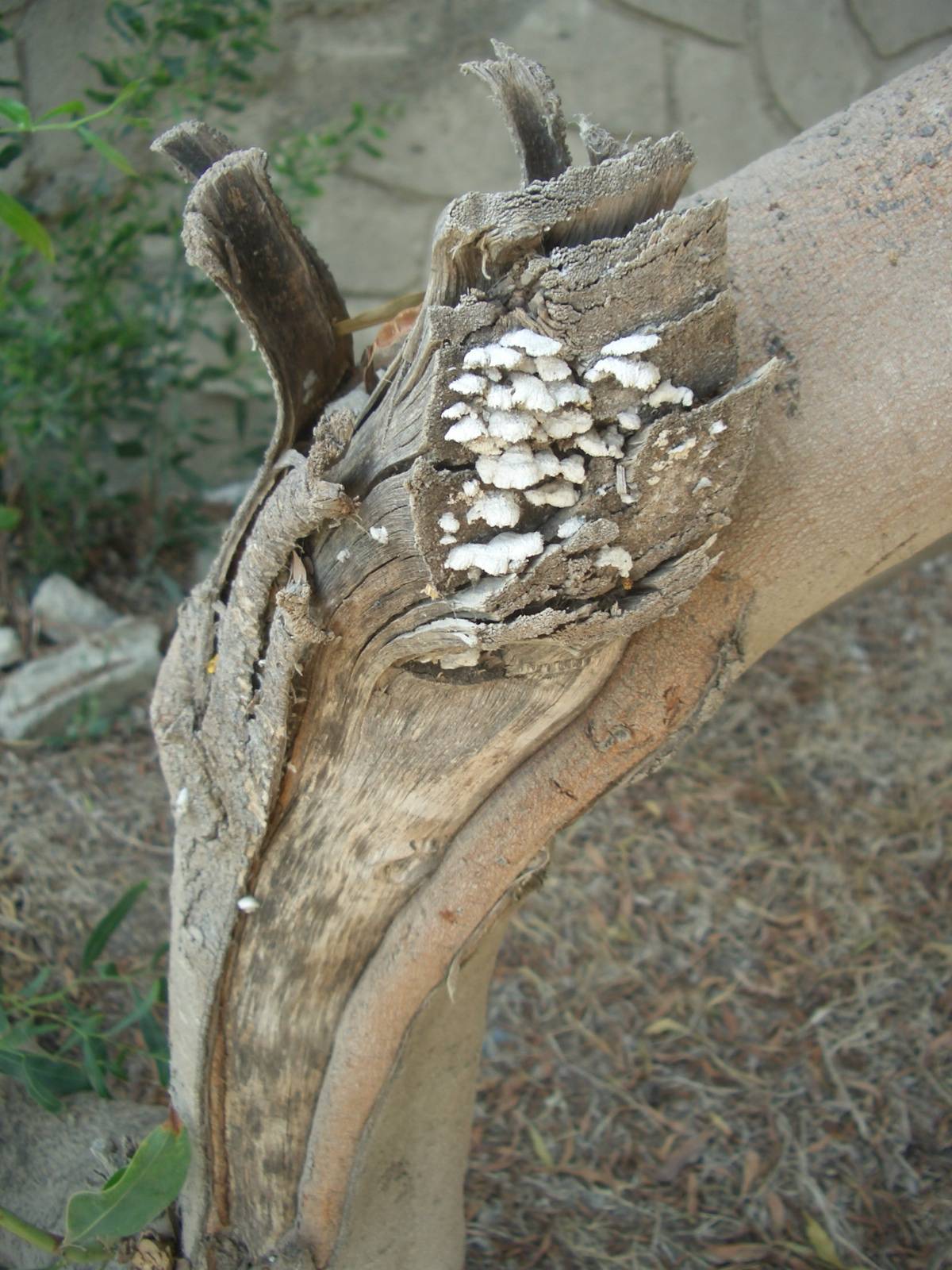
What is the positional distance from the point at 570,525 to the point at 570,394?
87mm

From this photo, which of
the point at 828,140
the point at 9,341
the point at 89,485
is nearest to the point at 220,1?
the point at 9,341

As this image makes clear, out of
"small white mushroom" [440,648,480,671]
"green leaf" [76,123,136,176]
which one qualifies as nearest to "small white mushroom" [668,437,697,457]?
"small white mushroom" [440,648,480,671]

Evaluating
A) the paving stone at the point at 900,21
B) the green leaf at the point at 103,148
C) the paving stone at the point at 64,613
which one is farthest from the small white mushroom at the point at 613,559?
the paving stone at the point at 900,21

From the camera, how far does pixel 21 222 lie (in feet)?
3.22

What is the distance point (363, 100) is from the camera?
278cm

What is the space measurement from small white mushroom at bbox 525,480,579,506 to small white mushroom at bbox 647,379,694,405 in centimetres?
8

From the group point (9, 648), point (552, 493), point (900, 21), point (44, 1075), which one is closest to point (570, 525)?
point (552, 493)

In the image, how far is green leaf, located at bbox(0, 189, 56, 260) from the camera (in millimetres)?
961

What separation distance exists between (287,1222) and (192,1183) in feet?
0.37

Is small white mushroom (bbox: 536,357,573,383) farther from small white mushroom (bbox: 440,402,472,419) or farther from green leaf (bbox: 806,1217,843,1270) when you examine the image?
green leaf (bbox: 806,1217,843,1270)

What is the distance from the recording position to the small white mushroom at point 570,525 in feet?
2.36

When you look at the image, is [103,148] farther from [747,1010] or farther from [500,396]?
[747,1010]

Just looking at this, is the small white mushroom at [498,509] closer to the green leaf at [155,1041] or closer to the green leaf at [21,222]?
the green leaf at [21,222]

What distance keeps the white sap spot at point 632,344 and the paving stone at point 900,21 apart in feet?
10.0
